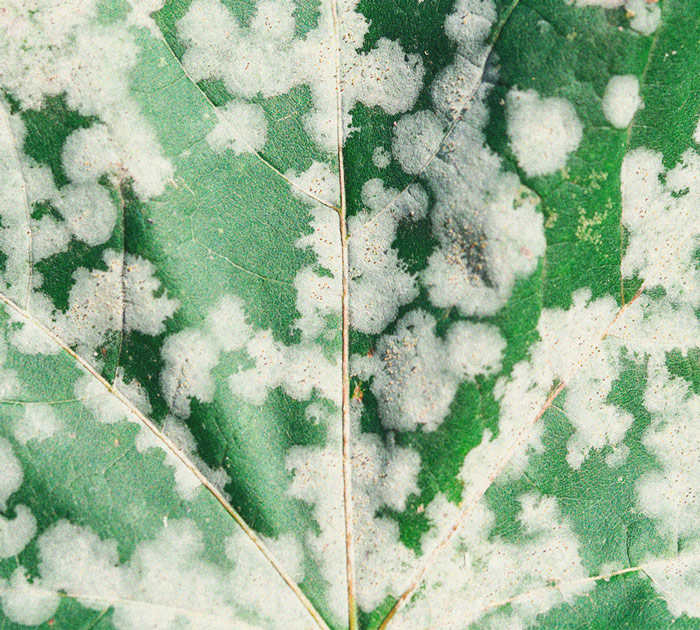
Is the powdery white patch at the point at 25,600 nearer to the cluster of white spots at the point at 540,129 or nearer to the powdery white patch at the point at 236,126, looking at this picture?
the powdery white patch at the point at 236,126

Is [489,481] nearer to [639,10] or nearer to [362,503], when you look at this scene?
[362,503]

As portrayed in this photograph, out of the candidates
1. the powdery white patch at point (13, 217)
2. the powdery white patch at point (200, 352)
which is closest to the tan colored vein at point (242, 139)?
the powdery white patch at point (200, 352)

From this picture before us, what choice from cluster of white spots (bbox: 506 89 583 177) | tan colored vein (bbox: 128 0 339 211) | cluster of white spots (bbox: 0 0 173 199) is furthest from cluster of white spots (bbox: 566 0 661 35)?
cluster of white spots (bbox: 0 0 173 199)

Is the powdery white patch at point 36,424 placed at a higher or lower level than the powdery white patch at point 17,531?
higher

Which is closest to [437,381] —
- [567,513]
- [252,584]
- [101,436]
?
[567,513]

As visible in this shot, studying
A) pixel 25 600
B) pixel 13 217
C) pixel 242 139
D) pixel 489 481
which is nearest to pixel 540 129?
pixel 242 139

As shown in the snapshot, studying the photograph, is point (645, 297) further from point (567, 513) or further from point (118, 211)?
point (118, 211)
